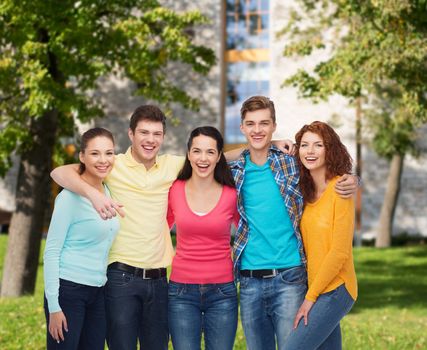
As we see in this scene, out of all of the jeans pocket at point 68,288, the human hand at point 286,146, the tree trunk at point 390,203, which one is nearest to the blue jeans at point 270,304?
the human hand at point 286,146

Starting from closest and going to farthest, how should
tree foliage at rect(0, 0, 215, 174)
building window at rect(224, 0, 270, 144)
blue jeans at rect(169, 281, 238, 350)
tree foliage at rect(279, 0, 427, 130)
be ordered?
blue jeans at rect(169, 281, 238, 350) < tree foliage at rect(279, 0, 427, 130) < tree foliage at rect(0, 0, 215, 174) < building window at rect(224, 0, 270, 144)

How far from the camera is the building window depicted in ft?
103

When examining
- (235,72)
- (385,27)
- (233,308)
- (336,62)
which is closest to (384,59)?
(385,27)

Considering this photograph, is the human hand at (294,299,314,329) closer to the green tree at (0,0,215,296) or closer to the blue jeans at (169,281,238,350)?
the blue jeans at (169,281,238,350)

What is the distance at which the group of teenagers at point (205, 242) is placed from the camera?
488 cm

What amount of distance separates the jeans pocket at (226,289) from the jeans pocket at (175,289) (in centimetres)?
24

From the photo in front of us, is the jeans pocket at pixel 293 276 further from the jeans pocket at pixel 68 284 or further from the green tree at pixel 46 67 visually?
the green tree at pixel 46 67

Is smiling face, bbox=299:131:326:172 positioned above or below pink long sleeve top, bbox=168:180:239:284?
above

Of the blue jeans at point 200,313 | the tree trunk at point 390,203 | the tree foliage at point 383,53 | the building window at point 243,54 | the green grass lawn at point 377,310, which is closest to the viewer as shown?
the blue jeans at point 200,313

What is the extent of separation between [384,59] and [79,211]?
9510 millimetres

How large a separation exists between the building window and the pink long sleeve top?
26.3 meters

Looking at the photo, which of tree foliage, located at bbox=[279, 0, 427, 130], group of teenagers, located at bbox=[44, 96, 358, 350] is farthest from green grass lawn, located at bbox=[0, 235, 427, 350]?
group of teenagers, located at bbox=[44, 96, 358, 350]

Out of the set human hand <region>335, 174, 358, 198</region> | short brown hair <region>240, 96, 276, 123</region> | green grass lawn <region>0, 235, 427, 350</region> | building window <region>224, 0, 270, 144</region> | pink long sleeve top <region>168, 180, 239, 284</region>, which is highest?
building window <region>224, 0, 270, 144</region>

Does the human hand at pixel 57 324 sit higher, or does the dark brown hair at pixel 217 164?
the dark brown hair at pixel 217 164
